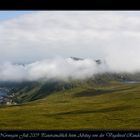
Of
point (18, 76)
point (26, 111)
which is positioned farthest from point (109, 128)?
point (18, 76)

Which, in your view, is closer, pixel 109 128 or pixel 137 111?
pixel 109 128

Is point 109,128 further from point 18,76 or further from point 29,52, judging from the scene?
point 18,76
